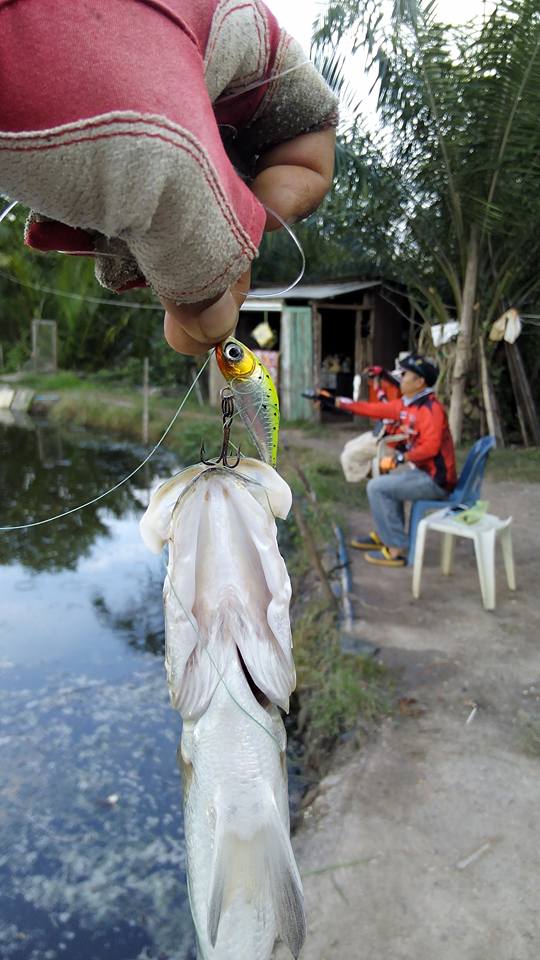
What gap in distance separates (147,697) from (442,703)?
235cm

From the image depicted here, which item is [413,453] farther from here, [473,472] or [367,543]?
[367,543]

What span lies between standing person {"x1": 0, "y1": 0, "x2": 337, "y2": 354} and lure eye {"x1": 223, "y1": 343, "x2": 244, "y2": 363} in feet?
0.48

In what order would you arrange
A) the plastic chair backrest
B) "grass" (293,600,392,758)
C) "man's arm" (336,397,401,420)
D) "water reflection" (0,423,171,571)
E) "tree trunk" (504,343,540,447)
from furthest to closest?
"tree trunk" (504,343,540,447) → "water reflection" (0,423,171,571) → "man's arm" (336,397,401,420) → the plastic chair backrest → "grass" (293,600,392,758)

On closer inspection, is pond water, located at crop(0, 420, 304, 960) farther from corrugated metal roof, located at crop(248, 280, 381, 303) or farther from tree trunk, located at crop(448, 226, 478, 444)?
corrugated metal roof, located at crop(248, 280, 381, 303)

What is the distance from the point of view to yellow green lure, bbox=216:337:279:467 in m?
1.14

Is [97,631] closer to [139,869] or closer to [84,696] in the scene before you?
[84,696]

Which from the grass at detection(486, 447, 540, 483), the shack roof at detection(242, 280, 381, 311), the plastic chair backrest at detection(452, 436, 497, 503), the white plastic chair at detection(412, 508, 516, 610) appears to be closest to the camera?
the white plastic chair at detection(412, 508, 516, 610)

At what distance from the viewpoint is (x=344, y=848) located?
2969mm

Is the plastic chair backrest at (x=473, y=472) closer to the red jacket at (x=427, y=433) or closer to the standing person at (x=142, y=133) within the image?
the red jacket at (x=427, y=433)

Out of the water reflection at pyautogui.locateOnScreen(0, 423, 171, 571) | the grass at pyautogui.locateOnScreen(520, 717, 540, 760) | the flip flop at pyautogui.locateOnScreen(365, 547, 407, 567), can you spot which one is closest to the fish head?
the grass at pyautogui.locateOnScreen(520, 717, 540, 760)

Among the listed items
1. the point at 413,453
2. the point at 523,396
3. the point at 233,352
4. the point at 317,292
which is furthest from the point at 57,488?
the point at 233,352

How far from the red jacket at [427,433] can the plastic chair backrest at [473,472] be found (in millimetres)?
98

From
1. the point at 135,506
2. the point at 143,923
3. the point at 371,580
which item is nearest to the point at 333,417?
the point at 135,506

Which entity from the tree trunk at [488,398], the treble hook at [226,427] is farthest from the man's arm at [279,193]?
the tree trunk at [488,398]
